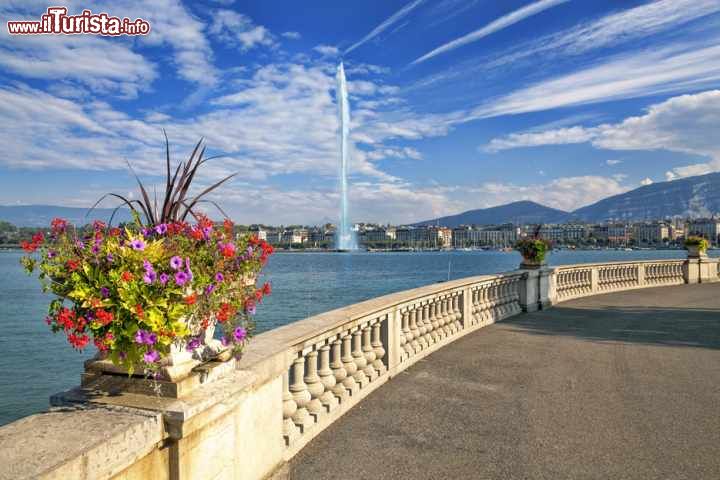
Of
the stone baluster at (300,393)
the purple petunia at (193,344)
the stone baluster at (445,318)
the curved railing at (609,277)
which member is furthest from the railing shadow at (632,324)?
the purple petunia at (193,344)

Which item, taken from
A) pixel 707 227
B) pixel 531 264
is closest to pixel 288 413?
pixel 531 264

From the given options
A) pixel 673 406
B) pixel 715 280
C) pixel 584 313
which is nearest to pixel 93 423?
pixel 673 406

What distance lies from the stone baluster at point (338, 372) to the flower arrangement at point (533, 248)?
30.0ft

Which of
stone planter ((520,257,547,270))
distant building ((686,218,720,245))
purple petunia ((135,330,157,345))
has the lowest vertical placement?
stone planter ((520,257,547,270))

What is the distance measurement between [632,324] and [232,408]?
34.9 feet

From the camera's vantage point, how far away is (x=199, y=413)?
2.82 metres

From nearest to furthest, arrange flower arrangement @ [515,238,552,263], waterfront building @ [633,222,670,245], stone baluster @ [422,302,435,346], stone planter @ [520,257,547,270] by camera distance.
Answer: stone baluster @ [422,302,435,346]
flower arrangement @ [515,238,552,263]
stone planter @ [520,257,547,270]
waterfront building @ [633,222,670,245]

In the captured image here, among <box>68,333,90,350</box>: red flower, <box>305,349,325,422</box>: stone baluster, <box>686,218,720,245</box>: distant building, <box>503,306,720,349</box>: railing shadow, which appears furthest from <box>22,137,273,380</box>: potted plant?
<box>686,218,720,245</box>: distant building

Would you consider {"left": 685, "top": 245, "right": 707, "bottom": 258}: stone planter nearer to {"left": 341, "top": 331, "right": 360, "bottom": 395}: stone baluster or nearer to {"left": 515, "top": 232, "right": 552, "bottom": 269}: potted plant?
{"left": 515, "top": 232, "right": 552, "bottom": 269}: potted plant

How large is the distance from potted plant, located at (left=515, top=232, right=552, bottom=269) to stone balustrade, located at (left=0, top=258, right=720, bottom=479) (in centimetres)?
662

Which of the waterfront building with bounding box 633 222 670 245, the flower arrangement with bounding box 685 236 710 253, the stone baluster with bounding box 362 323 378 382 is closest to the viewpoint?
the stone baluster with bounding box 362 323 378 382

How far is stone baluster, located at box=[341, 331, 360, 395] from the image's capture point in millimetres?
5688

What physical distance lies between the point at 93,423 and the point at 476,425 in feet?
12.6

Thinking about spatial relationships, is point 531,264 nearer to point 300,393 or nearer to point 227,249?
point 300,393
